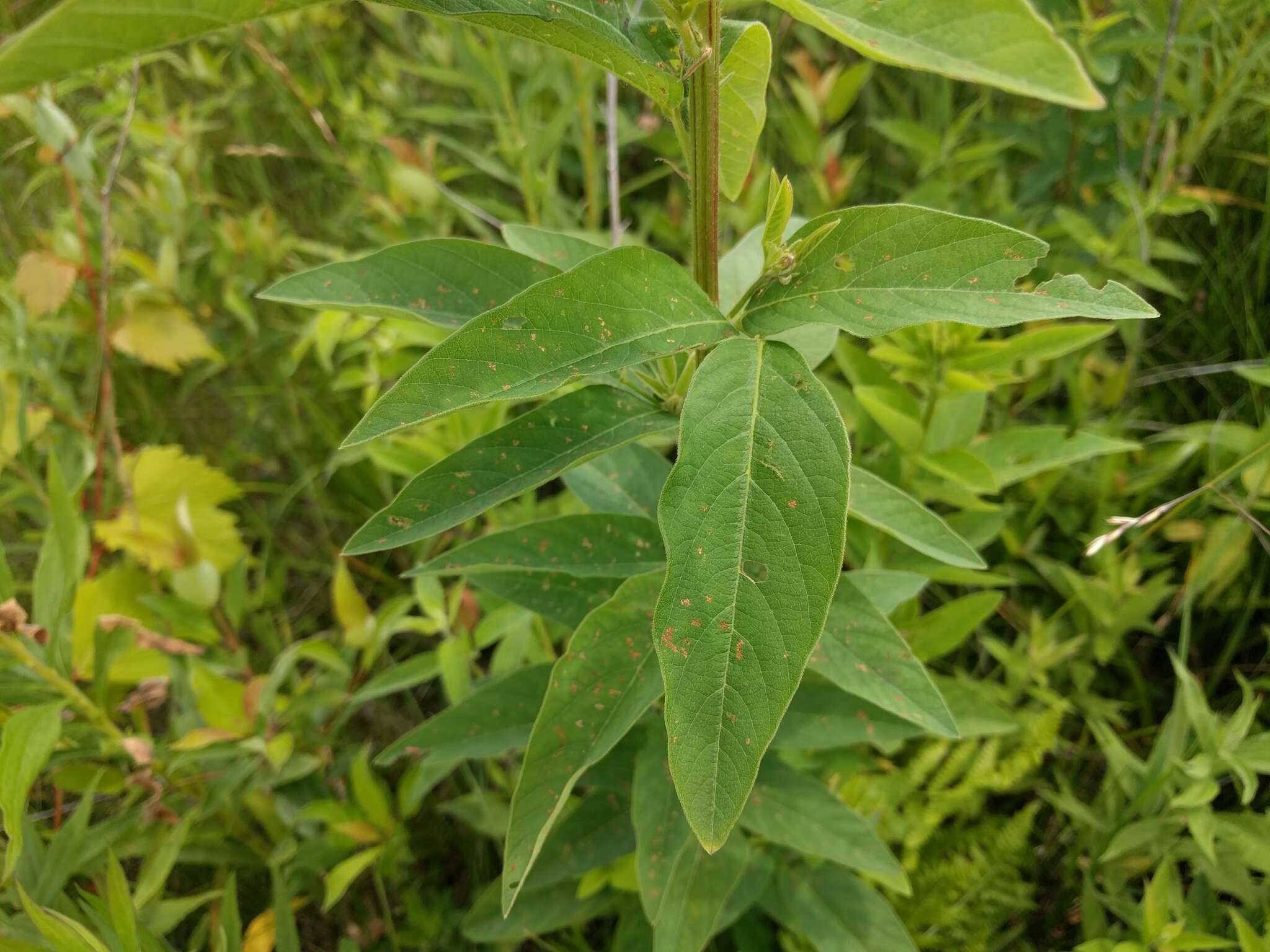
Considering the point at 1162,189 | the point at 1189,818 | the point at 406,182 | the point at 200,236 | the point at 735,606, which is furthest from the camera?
the point at 200,236

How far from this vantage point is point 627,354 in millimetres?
698

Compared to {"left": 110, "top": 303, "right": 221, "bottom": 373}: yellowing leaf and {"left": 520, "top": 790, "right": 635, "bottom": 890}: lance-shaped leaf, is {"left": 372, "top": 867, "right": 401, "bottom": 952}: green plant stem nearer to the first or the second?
{"left": 520, "top": 790, "right": 635, "bottom": 890}: lance-shaped leaf

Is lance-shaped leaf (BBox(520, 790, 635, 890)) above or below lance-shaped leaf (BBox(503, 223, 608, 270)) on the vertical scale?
below

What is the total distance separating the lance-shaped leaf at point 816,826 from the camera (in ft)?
→ 3.59

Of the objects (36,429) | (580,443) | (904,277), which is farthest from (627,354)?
(36,429)

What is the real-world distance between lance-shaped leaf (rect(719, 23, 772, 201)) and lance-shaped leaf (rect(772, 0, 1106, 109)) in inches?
4.7

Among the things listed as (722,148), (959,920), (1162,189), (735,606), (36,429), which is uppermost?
(722,148)

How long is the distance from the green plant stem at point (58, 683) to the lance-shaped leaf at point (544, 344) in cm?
94

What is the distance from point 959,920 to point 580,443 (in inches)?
48.0

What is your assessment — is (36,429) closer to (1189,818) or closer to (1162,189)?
(1189,818)

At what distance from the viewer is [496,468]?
82 cm

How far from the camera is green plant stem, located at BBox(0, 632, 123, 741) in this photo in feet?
3.93

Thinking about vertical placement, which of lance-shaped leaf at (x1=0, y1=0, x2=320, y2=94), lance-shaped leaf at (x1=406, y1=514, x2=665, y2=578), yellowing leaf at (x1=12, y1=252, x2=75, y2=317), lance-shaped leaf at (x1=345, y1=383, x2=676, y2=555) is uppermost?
lance-shaped leaf at (x1=0, y1=0, x2=320, y2=94)

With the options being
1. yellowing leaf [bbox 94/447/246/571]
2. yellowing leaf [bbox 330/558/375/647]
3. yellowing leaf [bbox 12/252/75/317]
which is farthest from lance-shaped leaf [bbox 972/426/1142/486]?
yellowing leaf [bbox 12/252/75/317]
